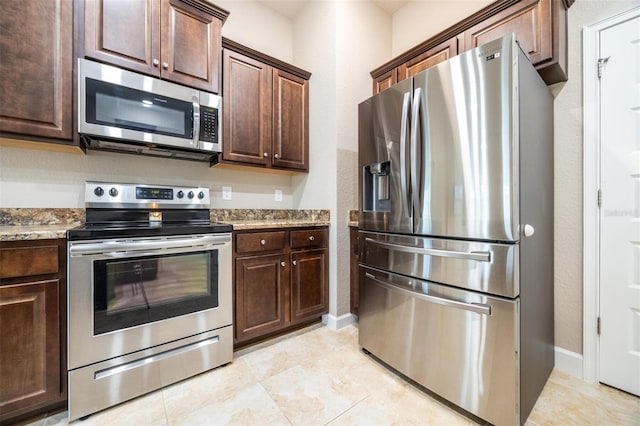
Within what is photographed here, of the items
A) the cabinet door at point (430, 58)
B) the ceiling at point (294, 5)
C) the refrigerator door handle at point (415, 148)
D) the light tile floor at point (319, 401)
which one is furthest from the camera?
the ceiling at point (294, 5)

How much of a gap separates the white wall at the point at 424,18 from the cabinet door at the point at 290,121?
3.80 ft

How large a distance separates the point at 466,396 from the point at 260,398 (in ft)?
3.59

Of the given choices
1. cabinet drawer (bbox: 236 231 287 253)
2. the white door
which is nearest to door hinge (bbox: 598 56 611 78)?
the white door

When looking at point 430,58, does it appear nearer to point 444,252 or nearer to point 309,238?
point 444,252

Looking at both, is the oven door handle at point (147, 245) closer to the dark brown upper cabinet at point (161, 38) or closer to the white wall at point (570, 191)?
the dark brown upper cabinet at point (161, 38)

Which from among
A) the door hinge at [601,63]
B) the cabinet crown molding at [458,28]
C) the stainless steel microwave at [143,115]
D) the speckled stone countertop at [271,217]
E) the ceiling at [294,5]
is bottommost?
the speckled stone countertop at [271,217]

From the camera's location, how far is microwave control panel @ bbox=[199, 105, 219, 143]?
6.53 ft

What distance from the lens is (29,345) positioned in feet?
4.20

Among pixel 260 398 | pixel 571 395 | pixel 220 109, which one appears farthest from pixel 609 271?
pixel 220 109

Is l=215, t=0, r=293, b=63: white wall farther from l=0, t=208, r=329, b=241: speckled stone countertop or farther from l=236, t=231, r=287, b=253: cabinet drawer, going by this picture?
l=236, t=231, r=287, b=253: cabinet drawer

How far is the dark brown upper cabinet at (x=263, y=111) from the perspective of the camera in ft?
7.27

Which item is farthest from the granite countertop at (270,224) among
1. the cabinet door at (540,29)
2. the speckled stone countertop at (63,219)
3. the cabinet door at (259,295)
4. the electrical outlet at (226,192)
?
the cabinet door at (540,29)

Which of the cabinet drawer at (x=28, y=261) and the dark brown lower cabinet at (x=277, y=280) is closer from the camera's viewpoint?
the cabinet drawer at (x=28, y=261)

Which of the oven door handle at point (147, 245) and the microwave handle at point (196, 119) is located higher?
the microwave handle at point (196, 119)
